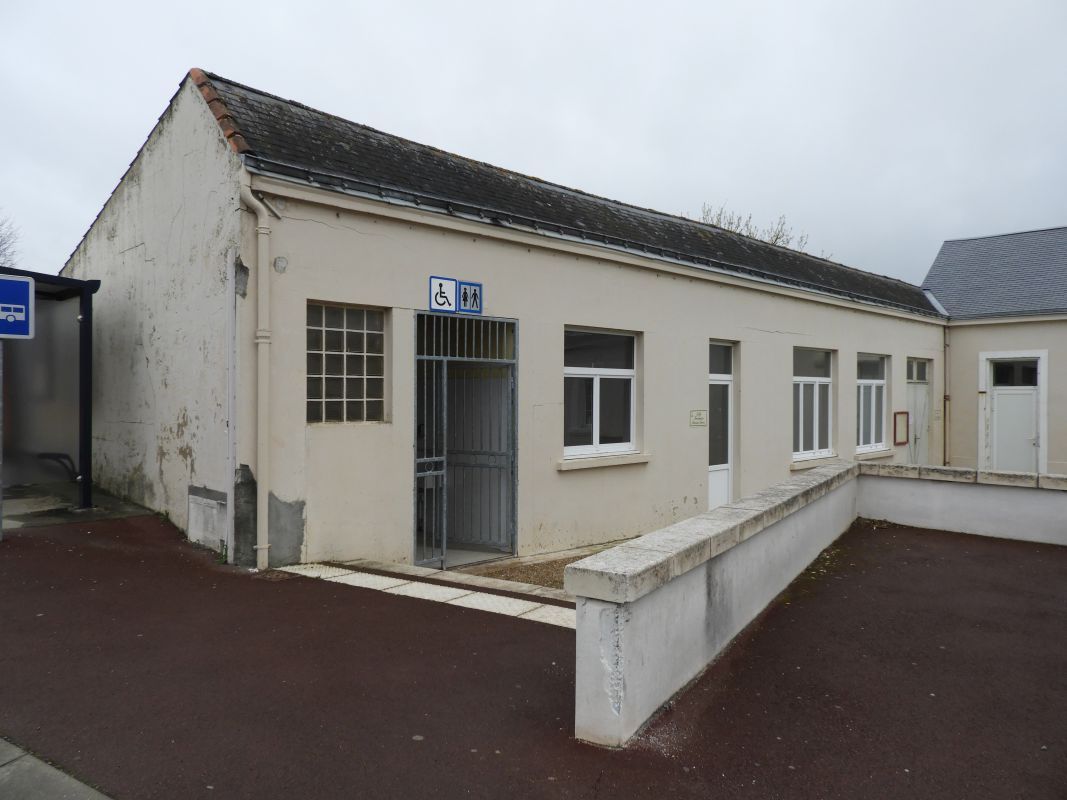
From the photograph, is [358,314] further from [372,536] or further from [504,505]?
[504,505]

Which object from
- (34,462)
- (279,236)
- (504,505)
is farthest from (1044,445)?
(34,462)

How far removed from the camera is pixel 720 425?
483 inches

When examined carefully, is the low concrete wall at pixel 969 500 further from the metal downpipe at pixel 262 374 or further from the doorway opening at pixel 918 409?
the doorway opening at pixel 918 409

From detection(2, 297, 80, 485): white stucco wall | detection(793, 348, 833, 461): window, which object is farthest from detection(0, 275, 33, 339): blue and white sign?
detection(793, 348, 833, 461): window

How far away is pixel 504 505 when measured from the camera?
891 cm

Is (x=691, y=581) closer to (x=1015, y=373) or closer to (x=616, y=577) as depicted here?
(x=616, y=577)

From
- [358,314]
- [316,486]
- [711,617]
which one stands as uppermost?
[358,314]

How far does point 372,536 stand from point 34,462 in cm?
592

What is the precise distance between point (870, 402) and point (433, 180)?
1191 cm

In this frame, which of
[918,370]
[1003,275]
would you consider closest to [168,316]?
[918,370]

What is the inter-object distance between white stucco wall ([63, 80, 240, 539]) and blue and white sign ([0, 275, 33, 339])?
1238 millimetres

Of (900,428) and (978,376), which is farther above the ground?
(978,376)

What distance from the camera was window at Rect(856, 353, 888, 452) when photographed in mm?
15852

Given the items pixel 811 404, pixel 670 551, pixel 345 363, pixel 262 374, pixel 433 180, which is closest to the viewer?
pixel 670 551
